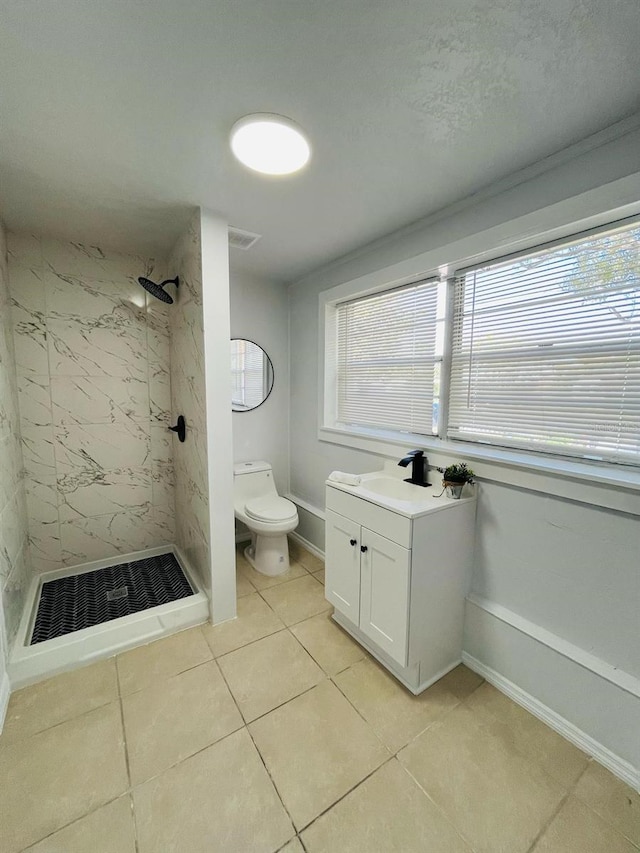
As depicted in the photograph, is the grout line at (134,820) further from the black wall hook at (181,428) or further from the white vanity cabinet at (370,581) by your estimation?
the black wall hook at (181,428)

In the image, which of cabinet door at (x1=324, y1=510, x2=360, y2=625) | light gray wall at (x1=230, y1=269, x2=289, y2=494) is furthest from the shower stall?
cabinet door at (x1=324, y1=510, x2=360, y2=625)

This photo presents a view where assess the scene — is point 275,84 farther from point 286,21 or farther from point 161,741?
point 161,741

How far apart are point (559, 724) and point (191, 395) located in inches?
94.6

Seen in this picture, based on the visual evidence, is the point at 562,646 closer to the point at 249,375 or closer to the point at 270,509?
the point at 270,509

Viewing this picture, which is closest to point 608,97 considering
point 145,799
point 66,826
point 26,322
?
point 145,799

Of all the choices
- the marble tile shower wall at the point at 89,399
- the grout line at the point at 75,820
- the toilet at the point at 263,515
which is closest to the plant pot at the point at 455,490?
the toilet at the point at 263,515

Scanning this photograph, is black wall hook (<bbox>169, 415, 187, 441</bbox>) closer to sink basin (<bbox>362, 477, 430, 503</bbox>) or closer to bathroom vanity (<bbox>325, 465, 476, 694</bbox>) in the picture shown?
bathroom vanity (<bbox>325, 465, 476, 694</bbox>)

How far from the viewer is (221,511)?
192cm

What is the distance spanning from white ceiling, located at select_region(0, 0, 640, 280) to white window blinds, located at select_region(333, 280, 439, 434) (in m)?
0.56

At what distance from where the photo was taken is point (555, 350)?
142 cm

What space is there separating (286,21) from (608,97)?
1.02 m

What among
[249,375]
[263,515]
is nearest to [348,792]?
[263,515]

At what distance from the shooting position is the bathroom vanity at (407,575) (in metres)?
1.48

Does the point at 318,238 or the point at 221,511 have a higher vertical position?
the point at 318,238
